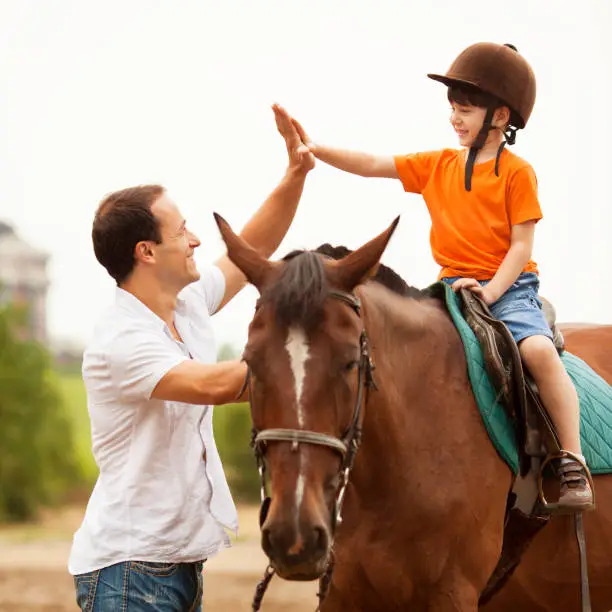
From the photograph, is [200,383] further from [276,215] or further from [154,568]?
[276,215]

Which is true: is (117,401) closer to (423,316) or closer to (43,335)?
(423,316)

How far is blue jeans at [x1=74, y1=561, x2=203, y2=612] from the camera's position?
2.75 m

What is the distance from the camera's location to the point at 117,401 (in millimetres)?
2879

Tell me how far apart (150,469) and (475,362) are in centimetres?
103

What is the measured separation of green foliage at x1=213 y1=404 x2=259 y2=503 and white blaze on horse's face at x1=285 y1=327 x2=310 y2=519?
26.8 feet

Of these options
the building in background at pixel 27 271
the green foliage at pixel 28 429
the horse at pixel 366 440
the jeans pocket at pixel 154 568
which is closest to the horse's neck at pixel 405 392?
the horse at pixel 366 440

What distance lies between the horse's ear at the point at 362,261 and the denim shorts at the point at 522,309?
2.79 ft

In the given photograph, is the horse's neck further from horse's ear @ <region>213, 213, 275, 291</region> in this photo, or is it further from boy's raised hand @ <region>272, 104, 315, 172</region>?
boy's raised hand @ <region>272, 104, 315, 172</region>

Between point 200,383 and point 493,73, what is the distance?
156 cm

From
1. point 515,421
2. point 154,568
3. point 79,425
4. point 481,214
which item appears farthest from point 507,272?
point 79,425

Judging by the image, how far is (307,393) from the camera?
227 centimetres

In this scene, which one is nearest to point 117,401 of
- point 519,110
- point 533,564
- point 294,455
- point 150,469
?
point 150,469

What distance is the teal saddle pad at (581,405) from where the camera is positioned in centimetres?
293

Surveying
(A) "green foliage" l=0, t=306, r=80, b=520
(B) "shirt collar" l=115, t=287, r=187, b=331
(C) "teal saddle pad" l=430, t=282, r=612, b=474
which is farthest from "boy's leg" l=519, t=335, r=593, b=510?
(A) "green foliage" l=0, t=306, r=80, b=520
